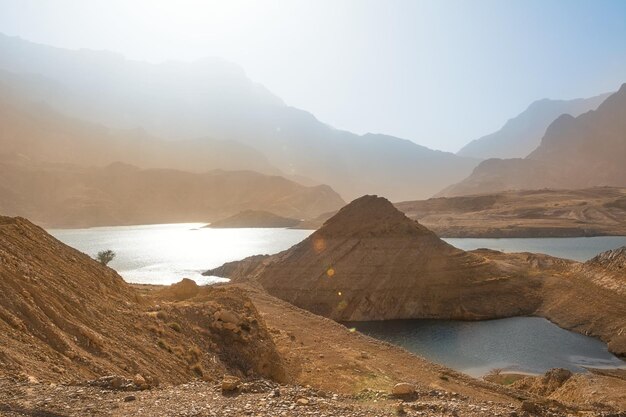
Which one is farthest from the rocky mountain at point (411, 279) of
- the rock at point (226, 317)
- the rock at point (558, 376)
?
the rock at point (226, 317)

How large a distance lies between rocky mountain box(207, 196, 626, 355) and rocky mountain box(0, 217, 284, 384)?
98.0 feet

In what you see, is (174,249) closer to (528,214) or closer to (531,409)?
(531,409)

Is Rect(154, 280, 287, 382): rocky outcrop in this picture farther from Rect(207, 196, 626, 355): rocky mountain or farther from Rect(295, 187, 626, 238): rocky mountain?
Rect(295, 187, 626, 238): rocky mountain

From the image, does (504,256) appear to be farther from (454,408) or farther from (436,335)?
(454,408)

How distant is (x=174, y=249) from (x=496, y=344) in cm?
9690

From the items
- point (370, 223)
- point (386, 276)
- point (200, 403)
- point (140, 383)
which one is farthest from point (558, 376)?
point (370, 223)

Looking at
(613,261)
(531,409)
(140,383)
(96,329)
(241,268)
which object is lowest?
(613,261)

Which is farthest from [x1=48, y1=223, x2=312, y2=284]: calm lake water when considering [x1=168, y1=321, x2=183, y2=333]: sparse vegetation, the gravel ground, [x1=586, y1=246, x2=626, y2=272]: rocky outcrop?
the gravel ground

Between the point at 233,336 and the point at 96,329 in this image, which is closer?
the point at 96,329

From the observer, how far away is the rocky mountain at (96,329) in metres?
12.4

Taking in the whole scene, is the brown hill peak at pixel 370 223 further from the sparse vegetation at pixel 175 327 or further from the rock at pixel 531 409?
the rock at pixel 531 409

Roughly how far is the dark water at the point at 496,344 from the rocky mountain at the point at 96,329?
20.7m

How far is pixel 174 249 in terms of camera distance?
122m

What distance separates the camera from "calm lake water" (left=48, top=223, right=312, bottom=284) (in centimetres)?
8631
